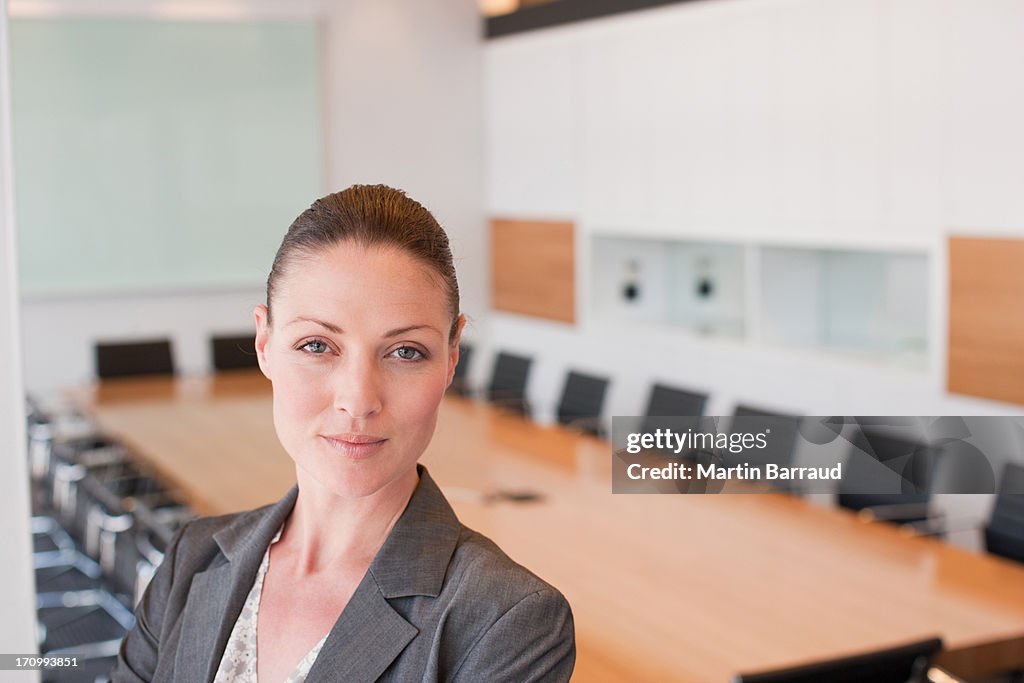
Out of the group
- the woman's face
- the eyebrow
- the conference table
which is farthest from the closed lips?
the conference table

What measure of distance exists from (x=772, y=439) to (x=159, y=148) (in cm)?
819

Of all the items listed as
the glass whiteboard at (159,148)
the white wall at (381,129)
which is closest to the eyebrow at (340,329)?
the glass whiteboard at (159,148)

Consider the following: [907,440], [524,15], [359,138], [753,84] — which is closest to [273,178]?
[359,138]

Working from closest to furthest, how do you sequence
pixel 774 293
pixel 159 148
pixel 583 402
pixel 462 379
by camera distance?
pixel 583 402
pixel 774 293
pixel 462 379
pixel 159 148

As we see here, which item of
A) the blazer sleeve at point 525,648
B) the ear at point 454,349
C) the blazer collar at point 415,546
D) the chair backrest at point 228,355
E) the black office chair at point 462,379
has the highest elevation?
the ear at point 454,349

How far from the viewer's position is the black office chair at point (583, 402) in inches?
263

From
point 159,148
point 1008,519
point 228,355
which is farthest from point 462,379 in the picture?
point 1008,519

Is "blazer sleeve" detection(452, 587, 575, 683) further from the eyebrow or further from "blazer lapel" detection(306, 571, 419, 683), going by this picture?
the eyebrow

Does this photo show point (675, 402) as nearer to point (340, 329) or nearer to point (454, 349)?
point (454, 349)

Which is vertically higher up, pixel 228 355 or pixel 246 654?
pixel 246 654

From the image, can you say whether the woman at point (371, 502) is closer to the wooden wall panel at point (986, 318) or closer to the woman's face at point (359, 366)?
the woman's face at point (359, 366)

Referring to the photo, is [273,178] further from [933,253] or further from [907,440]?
[907,440]

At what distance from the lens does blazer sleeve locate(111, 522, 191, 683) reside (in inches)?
63.7

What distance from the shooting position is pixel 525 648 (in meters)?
1.35
